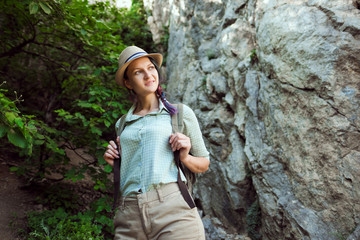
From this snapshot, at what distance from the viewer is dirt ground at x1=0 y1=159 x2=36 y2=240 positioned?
4257 mm

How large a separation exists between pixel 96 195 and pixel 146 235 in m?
4.98

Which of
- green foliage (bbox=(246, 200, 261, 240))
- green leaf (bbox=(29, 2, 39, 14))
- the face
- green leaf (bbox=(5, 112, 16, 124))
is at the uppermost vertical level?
green leaf (bbox=(29, 2, 39, 14))

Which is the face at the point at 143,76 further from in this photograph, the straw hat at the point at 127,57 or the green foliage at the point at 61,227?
the green foliage at the point at 61,227

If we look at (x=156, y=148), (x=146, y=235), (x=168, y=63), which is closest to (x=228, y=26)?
(x=168, y=63)

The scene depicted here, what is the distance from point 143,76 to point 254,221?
3.63 m

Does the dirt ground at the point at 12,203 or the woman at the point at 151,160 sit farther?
the dirt ground at the point at 12,203

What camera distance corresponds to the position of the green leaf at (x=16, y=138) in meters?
1.92

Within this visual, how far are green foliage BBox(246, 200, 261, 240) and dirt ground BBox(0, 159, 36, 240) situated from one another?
401 cm

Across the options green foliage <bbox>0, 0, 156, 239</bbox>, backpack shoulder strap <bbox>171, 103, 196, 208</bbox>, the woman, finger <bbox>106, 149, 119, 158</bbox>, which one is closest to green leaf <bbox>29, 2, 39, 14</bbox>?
green foliage <bbox>0, 0, 156, 239</bbox>

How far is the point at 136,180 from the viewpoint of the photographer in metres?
1.48

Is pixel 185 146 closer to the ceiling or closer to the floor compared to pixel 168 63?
closer to the floor

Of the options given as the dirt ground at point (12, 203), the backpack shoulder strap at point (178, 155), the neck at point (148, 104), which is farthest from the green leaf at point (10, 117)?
the dirt ground at point (12, 203)

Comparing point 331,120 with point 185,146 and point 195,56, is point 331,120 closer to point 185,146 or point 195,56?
point 185,146

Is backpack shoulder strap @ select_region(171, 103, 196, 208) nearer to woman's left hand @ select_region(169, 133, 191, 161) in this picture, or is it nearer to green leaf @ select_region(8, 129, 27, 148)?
woman's left hand @ select_region(169, 133, 191, 161)
